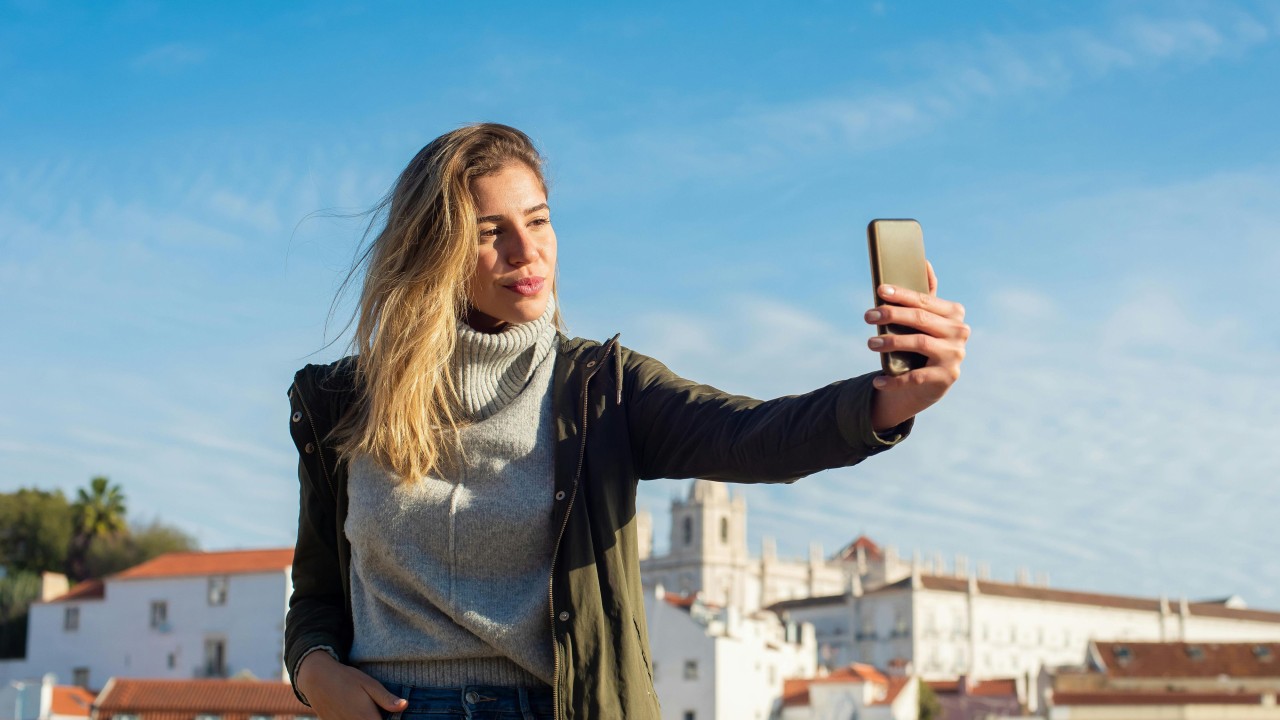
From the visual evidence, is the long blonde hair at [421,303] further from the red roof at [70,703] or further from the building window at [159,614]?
the building window at [159,614]

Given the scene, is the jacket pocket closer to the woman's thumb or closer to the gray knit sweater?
the gray knit sweater

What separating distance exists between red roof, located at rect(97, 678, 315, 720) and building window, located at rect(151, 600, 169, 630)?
18.7ft

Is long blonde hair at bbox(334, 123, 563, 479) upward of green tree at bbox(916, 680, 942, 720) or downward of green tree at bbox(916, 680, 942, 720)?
upward

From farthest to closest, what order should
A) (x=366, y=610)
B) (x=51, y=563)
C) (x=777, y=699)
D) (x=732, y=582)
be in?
(x=732, y=582)
(x=51, y=563)
(x=777, y=699)
(x=366, y=610)

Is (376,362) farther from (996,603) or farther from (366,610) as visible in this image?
(996,603)

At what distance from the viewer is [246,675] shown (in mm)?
37812

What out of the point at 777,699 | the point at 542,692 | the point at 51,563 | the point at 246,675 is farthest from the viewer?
the point at 51,563

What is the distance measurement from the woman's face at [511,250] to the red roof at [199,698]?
107 ft

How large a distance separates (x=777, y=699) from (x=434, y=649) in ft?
158

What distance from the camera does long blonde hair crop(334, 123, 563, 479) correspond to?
7.54ft

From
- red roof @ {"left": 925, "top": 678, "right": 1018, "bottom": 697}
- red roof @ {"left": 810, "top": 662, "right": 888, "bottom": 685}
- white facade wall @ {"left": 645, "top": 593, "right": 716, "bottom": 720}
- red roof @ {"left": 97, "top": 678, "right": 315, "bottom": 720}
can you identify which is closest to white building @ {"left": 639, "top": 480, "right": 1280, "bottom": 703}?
red roof @ {"left": 925, "top": 678, "right": 1018, "bottom": 697}

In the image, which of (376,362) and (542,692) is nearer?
(542,692)

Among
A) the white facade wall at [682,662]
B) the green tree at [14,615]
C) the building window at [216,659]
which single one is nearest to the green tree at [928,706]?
the white facade wall at [682,662]

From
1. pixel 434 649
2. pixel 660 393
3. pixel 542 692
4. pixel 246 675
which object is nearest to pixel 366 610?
pixel 434 649
